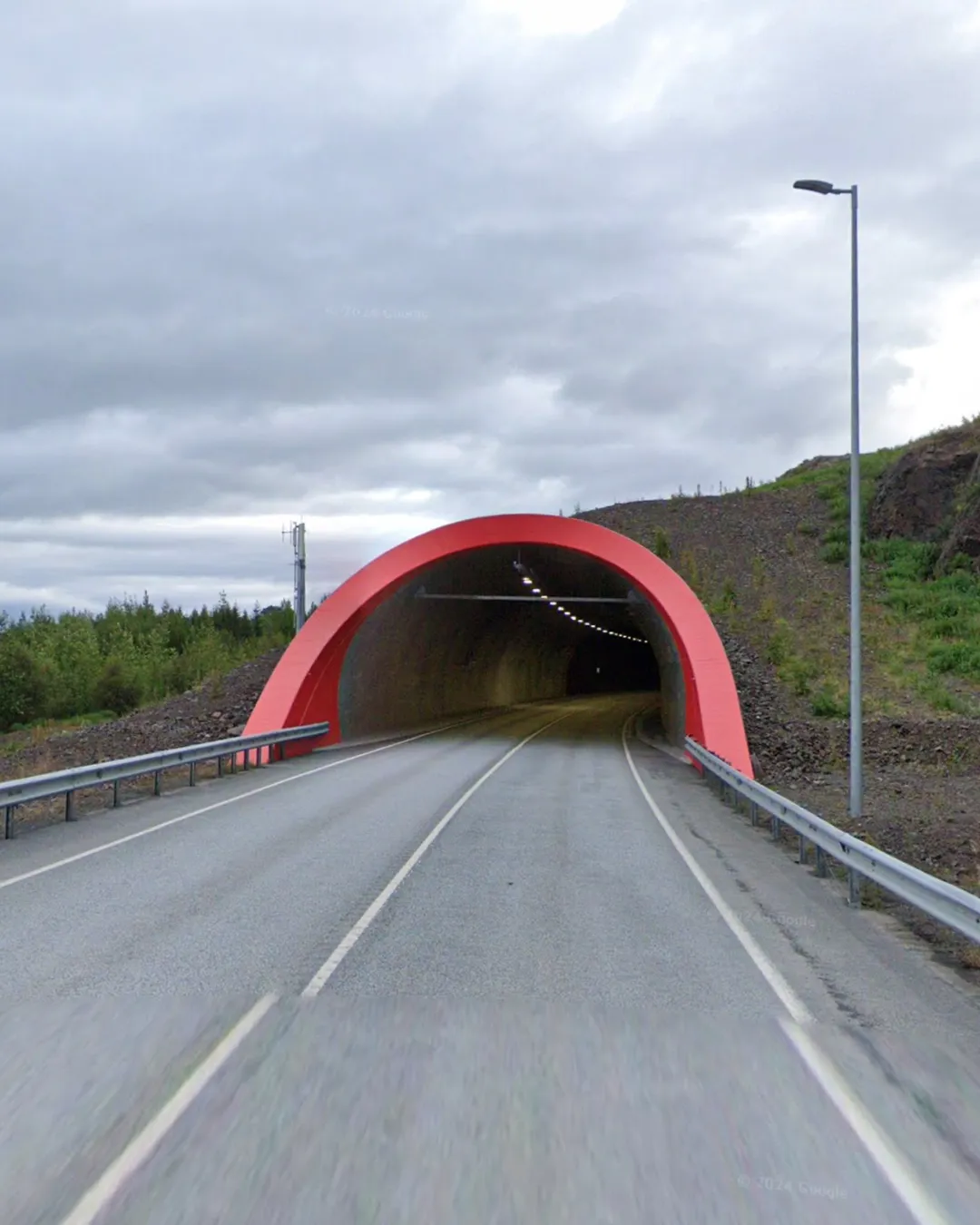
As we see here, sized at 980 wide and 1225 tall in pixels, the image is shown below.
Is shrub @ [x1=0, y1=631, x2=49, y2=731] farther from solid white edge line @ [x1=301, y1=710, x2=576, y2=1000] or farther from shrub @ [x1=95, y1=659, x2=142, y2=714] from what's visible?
solid white edge line @ [x1=301, y1=710, x2=576, y2=1000]

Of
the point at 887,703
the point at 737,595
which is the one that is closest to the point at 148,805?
the point at 887,703

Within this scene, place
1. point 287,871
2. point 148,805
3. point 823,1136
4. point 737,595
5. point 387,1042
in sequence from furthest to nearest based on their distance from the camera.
A: 1. point 737,595
2. point 148,805
3. point 287,871
4. point 387,1042
5. point 823,1136

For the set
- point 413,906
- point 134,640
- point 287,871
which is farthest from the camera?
point 134,640

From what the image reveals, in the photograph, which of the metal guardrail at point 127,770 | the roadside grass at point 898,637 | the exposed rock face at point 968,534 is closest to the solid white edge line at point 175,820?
the metal guardrail at point 127,770

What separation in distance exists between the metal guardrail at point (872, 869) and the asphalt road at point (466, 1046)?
15.7 inches

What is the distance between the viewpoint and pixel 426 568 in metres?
29.4

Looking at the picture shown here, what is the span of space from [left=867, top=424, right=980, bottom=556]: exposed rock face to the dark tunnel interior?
12262mm

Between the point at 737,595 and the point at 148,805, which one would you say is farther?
the point at 737,595

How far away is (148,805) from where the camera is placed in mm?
17125

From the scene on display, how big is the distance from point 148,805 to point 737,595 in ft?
100

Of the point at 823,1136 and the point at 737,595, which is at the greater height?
the point at 737,595

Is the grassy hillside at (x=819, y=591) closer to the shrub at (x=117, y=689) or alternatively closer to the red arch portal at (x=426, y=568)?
the red arch portal at (x=426, y=568)

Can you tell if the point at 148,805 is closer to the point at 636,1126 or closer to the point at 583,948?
the point at 583,948

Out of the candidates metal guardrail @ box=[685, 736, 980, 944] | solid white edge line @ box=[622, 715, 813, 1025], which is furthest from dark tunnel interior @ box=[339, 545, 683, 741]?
solid white edge line @ box=[622, 715, 813, 1025]
